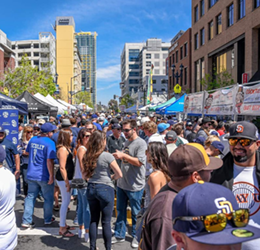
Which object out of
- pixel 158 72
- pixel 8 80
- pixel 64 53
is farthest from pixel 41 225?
pixel 158 72

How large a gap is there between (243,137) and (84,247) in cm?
341

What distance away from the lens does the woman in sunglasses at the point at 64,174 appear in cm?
541

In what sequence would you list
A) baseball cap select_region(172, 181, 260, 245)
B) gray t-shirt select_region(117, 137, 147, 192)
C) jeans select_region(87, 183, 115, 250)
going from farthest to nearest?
gray t-shirt select_region(117, 137, 147, 192) → jeans select_region(87, 183, 115, 250) → baseball cap select_region(172, 181, 260, 245)

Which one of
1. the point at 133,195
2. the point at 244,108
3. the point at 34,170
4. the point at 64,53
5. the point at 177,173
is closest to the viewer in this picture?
the point at 177,173

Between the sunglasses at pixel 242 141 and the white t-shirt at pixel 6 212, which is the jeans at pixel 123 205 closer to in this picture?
the white t-shirt at pixel 6 212

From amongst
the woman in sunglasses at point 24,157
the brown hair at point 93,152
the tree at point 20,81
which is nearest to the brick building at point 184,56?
the tree at point 20,81

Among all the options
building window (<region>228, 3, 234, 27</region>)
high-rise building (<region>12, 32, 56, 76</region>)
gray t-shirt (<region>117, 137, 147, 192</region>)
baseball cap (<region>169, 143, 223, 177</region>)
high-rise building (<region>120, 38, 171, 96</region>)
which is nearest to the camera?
baseball cap (<region>169, 143, 223, 177</region>)

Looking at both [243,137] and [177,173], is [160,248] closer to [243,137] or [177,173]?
[177,173]

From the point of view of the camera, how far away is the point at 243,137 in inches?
120

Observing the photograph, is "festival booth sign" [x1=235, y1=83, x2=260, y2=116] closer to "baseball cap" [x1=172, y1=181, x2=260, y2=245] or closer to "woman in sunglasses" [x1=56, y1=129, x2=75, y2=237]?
"woman in sunglasses" [x1=56, y1=129, x2=75, y2=237]

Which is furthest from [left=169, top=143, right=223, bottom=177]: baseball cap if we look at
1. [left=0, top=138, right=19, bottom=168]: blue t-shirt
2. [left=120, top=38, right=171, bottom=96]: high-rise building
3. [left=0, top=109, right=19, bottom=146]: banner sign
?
[left=120, top=38, right=171, bottom=96]: high-rise building

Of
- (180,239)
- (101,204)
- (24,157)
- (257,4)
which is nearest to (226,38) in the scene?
(257,4)

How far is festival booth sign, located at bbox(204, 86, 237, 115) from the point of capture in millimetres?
8598

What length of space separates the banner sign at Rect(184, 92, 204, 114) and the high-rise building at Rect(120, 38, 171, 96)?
80249 mm
